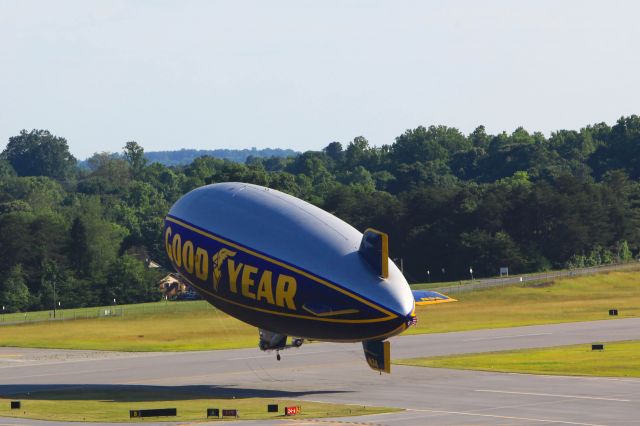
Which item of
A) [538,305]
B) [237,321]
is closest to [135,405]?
[237,321]

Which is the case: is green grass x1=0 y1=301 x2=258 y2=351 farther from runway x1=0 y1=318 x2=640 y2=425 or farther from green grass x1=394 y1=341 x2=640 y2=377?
green grass x1=394 y1=341 x2=640 y2=377

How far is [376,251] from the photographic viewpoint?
2753 inches

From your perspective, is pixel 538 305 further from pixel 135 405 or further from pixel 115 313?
pixel 135 405

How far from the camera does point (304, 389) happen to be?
8656 centimetres

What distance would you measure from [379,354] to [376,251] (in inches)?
266

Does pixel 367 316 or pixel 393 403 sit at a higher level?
pixel 367 316

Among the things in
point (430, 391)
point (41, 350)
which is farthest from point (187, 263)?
point (41, 350)

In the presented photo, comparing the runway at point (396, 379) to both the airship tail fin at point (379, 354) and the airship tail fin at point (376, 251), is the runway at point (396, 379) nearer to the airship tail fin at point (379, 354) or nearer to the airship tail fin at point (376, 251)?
the airship tail fin at point (379, 354)

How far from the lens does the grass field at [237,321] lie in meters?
131

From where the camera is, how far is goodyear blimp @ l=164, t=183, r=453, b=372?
228ft

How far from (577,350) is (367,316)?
4281 centimetres

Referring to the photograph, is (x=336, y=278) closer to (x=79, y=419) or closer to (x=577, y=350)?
(x=79, y=419)

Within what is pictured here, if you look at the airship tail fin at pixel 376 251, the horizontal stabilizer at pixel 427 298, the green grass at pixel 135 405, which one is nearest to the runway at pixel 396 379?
the green grass at pixel 135 405

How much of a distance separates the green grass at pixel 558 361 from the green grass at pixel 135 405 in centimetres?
2171
